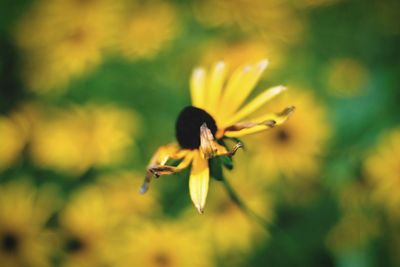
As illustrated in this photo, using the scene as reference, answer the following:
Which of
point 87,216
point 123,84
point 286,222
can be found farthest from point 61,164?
point 286,222

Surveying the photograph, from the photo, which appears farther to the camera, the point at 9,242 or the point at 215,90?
the point at 9,242

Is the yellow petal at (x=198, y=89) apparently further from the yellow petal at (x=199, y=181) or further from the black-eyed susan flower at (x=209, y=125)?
the yellow petal at (x=199, y=181)

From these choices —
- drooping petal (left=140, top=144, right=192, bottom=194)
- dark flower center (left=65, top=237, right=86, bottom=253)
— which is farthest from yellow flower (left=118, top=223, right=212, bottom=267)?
drooping petal (left=140, top=144, right=192, bottom=194)

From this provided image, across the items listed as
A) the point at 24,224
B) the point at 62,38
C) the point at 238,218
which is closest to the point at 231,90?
the point at 238,218

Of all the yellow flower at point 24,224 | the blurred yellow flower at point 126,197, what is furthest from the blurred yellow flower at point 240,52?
the yellow flower at point 24,224

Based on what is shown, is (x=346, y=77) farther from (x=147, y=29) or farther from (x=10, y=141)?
(x=10, y=141)

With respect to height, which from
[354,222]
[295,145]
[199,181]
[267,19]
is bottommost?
[354,222]

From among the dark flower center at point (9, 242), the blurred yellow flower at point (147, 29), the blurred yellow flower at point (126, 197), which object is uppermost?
the blurred yellow flower at point (147, 29)

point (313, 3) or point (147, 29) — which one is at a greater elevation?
point (147, 29)
